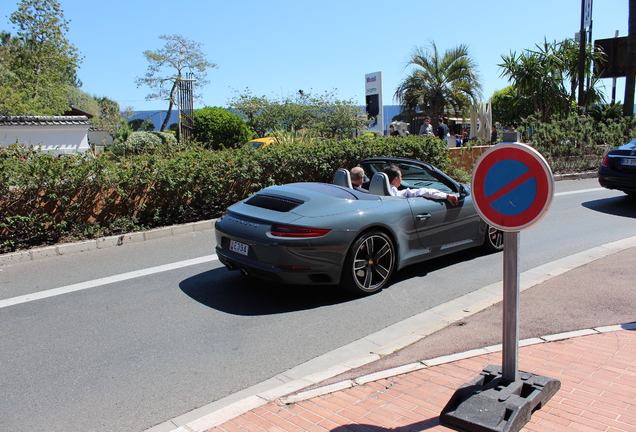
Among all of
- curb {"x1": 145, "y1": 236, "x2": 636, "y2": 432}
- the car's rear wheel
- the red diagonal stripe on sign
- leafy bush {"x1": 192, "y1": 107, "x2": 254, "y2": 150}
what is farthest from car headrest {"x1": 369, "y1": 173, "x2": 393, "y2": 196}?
leafy bush {"x1": 192, "y1": 107, "x2": 254, "y2": 150}

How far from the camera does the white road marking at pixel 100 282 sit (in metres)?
5.86

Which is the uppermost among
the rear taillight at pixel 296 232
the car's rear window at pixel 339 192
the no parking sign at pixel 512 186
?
the no parking sign at pixel 512 186

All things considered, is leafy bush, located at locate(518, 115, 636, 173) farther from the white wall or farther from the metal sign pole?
the white wall

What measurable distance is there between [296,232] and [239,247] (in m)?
0.70

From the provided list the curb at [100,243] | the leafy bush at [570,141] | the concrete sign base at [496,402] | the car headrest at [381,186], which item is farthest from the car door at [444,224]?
the leafy bush at [570,141]

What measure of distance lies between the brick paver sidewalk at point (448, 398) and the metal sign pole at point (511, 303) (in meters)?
0.31

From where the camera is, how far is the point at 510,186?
2912 mm

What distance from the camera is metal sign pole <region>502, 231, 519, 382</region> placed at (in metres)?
3.01

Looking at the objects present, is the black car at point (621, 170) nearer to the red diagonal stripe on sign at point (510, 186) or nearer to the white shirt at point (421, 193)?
the white shirt at point (421, 193)

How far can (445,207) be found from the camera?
21.8ft

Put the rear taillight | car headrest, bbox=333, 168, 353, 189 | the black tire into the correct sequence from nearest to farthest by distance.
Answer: the rear taillight < car headrest, bbox=333, 168, 353, 189 < the black tire

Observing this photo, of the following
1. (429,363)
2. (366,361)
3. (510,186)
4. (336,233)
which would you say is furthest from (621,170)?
(510,186)

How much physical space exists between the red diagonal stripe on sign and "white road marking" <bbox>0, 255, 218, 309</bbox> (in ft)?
16.4

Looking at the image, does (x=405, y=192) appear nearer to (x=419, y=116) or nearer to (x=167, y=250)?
(x=167, y=250)
